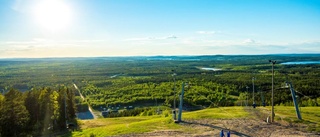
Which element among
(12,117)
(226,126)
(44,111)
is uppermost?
(226,126)

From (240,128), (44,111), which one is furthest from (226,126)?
(44,111)

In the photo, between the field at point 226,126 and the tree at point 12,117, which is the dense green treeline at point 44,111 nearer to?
the tree at point 12,117

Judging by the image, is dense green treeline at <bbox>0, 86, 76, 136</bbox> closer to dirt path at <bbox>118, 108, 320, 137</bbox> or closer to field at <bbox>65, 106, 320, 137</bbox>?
field at <bbox>65, 106, 320, 137</bbox>

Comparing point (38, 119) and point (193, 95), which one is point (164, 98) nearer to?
point (193, 95)

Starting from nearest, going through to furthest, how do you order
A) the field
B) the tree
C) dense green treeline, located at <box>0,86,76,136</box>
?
1. the field
2. the tree
3. dense green treeline, located at <box>0,86,76,136</box>

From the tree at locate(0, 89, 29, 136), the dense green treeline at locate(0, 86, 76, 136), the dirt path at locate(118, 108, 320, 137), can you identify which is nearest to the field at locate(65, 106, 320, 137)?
the dirt path at locate(118, 108, 320, 137)

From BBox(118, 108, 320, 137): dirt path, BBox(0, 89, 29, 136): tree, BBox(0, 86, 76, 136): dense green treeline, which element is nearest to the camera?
BBox(118, 108, 320, 137): dirt path

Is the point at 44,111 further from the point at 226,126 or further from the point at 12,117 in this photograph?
the point at 226,126

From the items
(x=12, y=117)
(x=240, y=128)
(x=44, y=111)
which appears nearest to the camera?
(x=240, y=128)

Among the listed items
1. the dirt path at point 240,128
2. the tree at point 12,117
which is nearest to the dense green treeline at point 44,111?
the tree at point 12,117
